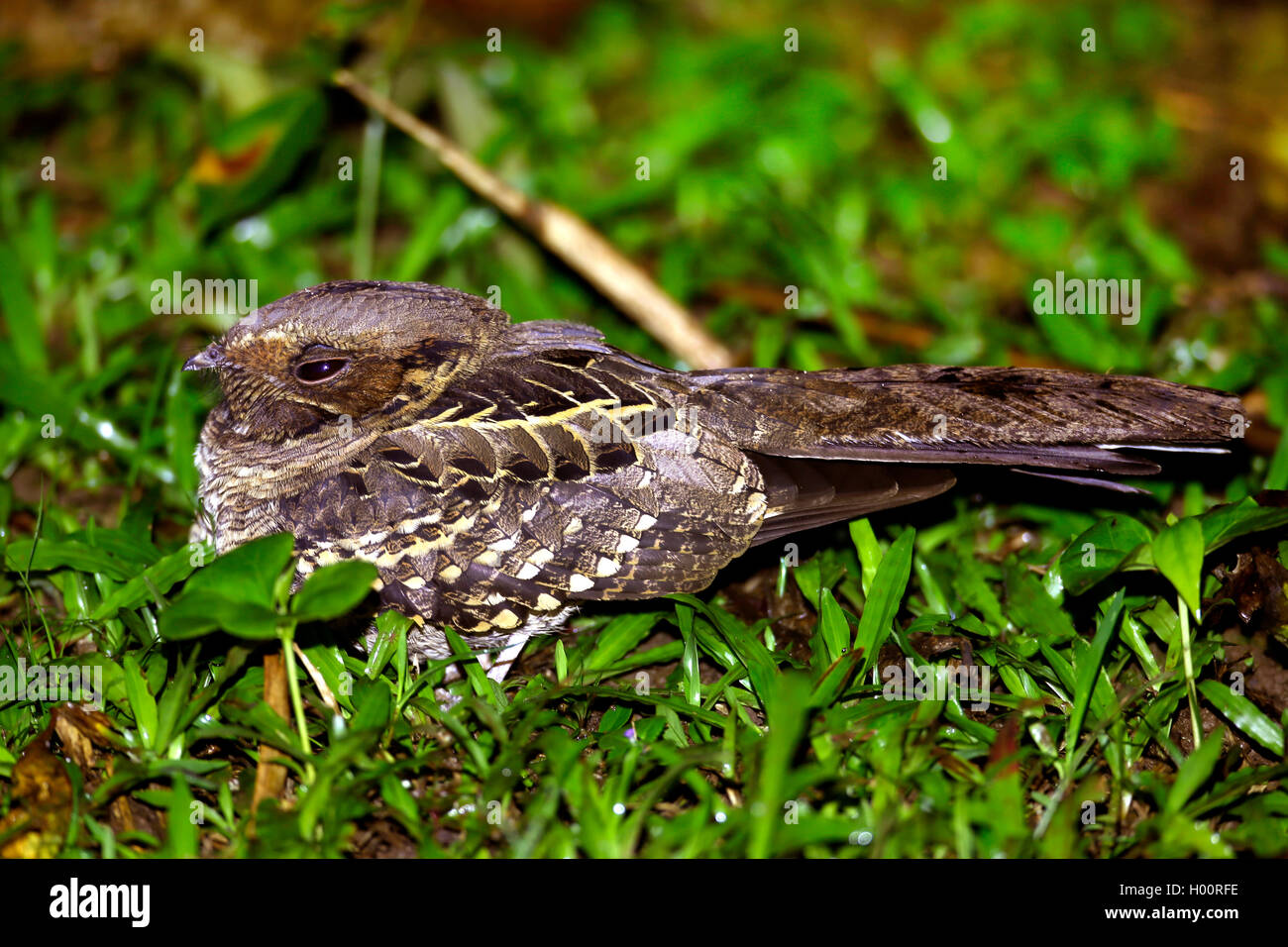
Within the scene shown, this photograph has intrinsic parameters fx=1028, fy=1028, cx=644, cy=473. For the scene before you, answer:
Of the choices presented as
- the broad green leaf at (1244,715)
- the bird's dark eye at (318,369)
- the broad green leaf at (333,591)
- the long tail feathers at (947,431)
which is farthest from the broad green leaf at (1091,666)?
the bird's dark eye at (318,369)

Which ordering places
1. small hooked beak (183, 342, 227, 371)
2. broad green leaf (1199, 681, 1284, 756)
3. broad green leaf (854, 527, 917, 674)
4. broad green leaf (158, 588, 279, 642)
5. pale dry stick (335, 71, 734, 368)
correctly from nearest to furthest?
broad green leaf (158, 588, 279, 642), broad green leaf (1199, 681, 1284, 756), broad green leaf (854, 527, 917, 674), small hooked beak (183, 342, 227, 371), pale dry stick (335, 71, 734, 368)

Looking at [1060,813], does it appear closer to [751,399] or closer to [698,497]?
[698,497]

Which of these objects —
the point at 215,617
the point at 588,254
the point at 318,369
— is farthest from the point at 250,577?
the point at 588,254

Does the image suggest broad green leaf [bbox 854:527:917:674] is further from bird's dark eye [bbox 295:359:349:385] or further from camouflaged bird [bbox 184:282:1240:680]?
bird's dark eye [bbox 295:359:349:385]

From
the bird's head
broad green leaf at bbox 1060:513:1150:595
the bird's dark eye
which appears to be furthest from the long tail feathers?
the bird's dark eye

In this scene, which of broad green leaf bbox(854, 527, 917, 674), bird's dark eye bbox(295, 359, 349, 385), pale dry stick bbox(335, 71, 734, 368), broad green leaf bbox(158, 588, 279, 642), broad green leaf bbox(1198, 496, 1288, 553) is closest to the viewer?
broad green leaf bbox(158, 588, 279, 642)

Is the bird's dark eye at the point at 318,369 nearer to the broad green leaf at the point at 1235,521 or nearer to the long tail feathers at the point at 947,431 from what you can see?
the long tail feathers at the point at 947,431

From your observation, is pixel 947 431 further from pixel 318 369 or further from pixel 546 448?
pixel 318 369
